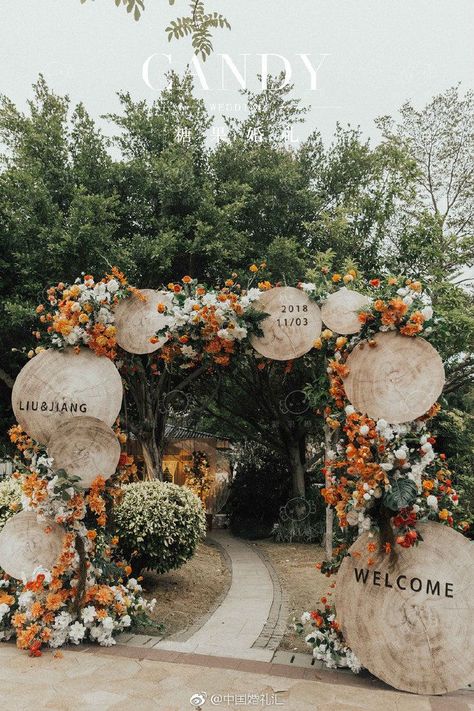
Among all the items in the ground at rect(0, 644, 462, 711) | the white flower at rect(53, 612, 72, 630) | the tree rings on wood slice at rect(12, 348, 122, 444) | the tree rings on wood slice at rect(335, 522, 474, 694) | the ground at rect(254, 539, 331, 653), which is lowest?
the ground at rect(254, 539, 331, 653)

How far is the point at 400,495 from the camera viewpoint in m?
3.90

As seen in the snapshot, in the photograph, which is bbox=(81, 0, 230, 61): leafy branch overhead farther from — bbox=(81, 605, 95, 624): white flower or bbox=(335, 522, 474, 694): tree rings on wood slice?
bbox=(81, 605, 95, 624): white flower

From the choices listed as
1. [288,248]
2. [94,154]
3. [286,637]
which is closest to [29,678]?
[286,637]

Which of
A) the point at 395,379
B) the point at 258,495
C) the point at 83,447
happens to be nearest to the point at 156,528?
the point at 83,447

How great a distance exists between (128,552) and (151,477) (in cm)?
337

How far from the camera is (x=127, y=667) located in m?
4.27

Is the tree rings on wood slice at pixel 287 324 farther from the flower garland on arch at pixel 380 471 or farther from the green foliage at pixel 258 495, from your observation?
the green foliage at pixel 258 495

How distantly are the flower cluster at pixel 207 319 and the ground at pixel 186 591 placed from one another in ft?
8.66

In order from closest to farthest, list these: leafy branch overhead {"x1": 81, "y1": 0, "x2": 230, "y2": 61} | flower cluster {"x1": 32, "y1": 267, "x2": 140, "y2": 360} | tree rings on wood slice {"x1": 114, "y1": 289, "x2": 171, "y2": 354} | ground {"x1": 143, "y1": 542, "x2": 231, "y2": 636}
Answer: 1. leafy branch overhead {"x1": 81, "y1": 0, "x2": 230, "y2": 61}
2. flower cluster {"x1": 32, "y1": 267, "x2": 140, "y2": 360}
3. tree rings on wood slice {"x1": 114, "y1": 289, "x2": 171, "y2": 354}
4. ground {"x1": 143, "y1": 542, "x2": 231, "y2": 636}

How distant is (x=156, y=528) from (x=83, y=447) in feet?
6.42

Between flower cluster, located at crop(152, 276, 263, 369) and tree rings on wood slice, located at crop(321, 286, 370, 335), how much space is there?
0.61 m

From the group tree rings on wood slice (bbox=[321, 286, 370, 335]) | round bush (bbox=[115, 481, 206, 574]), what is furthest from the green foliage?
tree rings on wood slice (bbox=[321, 286, 370, 335])

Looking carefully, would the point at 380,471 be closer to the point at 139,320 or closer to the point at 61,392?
the point at 139,320

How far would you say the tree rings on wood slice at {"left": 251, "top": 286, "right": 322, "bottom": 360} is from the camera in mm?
4906
